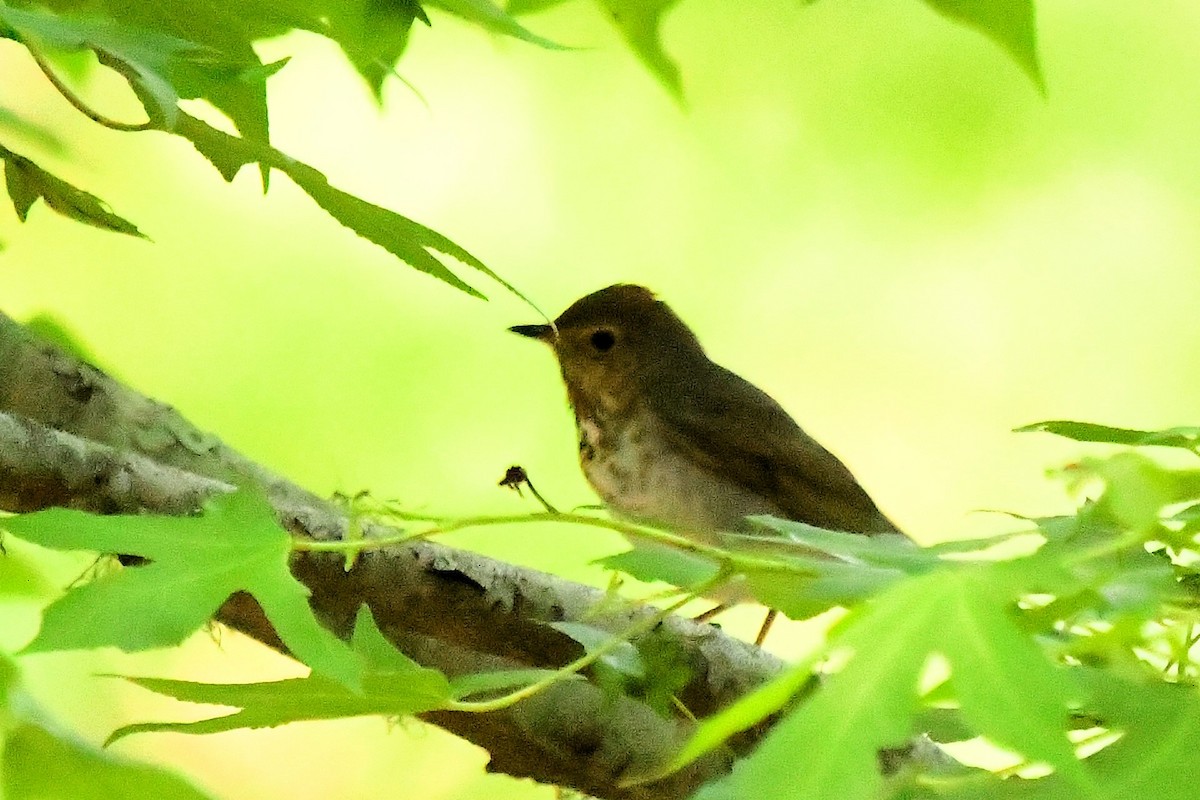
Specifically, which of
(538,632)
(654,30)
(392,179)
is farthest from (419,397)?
(538,632)

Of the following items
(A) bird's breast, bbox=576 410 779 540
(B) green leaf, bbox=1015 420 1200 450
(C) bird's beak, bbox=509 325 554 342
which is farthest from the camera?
(C) bird's beak, bbox=509 325 554 342

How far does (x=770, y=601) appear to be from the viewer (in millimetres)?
333

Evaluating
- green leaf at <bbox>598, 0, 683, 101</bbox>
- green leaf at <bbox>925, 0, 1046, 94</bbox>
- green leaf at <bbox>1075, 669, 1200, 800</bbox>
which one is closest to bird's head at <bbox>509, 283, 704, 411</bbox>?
green leaf at <bbox>598, 0, 683, 101</bbox>

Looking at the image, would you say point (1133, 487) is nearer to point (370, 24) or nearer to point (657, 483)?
point (370, 24)

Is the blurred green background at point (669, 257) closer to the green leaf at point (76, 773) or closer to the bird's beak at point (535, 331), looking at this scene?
the bird's beak at point (535, 331)

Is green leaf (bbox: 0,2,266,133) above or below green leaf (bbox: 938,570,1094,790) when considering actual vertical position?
above

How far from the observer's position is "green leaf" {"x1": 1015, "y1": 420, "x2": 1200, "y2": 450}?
350 millimetres

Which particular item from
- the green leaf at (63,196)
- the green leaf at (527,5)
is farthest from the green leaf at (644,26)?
the green leaf at (63,196)

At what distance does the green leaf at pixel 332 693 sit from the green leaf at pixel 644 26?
357 mm

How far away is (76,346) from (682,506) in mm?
444

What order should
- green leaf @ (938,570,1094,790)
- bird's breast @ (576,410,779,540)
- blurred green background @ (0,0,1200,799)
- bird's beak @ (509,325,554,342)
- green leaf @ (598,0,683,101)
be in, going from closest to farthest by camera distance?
green leaf @ (938,570,1094,790) → green leaf @ (598,0,683,101) → bird's breast @ (576,410,779,540) → bird's beak @ (509,325,554,342) → blurred green background @ (0,0,1200,799)

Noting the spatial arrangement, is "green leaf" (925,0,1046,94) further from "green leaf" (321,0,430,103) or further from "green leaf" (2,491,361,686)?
"green leaf" (2,491,361,686)

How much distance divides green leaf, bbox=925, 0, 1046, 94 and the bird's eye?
0.58 meters

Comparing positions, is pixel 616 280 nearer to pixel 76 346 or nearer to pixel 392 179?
pixel 392 179
